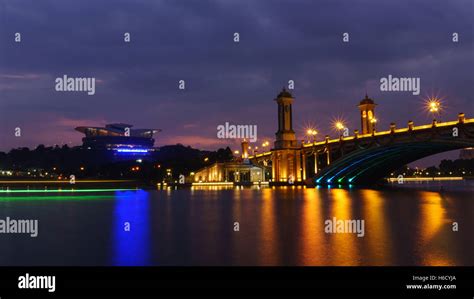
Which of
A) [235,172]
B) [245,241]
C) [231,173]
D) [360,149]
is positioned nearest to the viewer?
[245,241]

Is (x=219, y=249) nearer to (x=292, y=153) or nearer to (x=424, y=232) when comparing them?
(x=424, y=232)

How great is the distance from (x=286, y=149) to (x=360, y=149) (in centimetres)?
2924

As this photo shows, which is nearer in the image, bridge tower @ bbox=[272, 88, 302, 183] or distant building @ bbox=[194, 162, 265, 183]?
bridge tower @ bbox=[272, 88, 302, 183]

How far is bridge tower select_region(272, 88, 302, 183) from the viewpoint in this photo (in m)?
105

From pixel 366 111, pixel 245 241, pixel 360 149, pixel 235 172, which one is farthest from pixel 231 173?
pixel 245 241

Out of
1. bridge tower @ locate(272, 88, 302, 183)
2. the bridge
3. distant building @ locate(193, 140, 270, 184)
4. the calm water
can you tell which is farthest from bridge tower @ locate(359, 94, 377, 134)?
the calm water

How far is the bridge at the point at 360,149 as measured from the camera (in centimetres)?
6297

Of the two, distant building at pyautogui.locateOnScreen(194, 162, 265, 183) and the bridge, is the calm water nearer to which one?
the bridge

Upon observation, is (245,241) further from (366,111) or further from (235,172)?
(235,172)

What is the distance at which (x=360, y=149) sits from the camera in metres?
78.1

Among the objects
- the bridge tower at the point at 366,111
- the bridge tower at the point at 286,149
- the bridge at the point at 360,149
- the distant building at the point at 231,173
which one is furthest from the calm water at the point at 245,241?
the distant building at the point at 231,173
